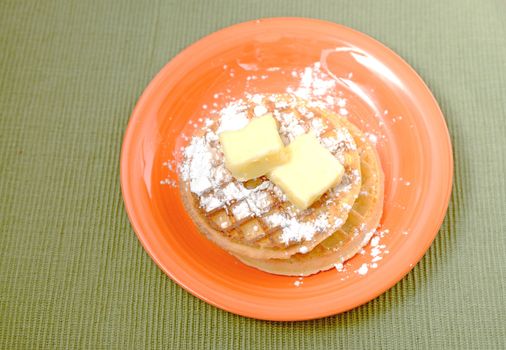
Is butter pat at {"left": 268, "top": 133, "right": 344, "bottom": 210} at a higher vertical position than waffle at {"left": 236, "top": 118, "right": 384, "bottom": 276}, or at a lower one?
higher

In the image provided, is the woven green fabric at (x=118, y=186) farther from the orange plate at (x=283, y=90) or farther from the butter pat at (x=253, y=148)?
the butter pat at (x=253, y=148)

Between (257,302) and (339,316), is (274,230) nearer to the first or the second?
(257,302)

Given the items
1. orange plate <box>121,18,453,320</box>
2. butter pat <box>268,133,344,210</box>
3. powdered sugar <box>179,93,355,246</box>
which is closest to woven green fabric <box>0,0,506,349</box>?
orange plate <box>121,18,453,320</box>

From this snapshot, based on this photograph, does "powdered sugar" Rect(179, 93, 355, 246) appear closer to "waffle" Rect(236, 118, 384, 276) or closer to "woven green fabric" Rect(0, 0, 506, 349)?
"waffle" Rect(236, 118, 384, 276)

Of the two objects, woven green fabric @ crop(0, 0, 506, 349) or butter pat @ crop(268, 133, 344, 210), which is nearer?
butter pat @ crop(268, 133, 344, 210)

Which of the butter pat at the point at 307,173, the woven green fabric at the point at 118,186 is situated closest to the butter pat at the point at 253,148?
the butter pat at the point at 307,173

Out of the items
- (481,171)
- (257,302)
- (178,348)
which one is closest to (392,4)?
(481,171)
